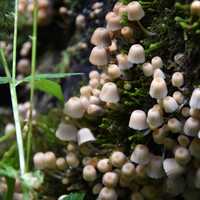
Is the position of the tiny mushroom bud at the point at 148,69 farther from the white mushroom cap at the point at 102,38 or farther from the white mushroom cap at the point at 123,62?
the white mushroom cap at the point at 102,38

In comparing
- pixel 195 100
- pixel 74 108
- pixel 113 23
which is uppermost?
pixel 113 23

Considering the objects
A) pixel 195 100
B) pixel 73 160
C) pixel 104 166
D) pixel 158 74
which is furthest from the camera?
pixel 73 160

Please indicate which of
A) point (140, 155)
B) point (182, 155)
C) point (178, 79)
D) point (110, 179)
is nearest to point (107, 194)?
point (110, 179)

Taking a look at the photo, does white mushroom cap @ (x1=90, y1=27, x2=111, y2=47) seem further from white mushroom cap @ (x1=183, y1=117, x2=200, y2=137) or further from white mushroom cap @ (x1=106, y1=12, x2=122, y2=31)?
white mushroom cap @ (x1=183, y1=117, x2=200, y2=137)

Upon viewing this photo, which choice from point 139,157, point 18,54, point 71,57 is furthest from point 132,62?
point 18,54

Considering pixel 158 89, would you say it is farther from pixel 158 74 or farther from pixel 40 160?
pixel 40 160

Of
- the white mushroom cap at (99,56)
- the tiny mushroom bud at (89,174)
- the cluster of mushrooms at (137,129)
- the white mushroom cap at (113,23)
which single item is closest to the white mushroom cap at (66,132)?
the cluster of mushrooms at (137,129)
